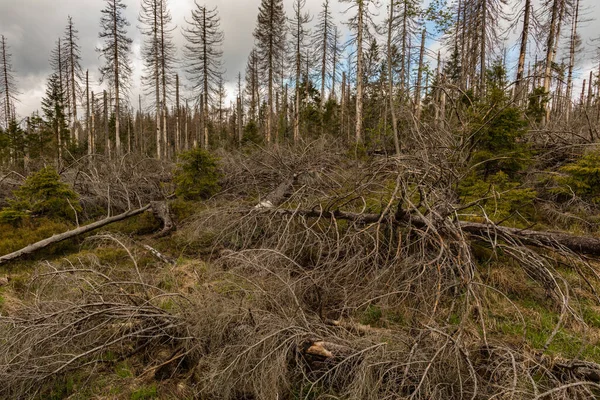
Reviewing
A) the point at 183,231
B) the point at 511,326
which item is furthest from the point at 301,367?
the point at 183,231

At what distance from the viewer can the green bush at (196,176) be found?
27.9ft

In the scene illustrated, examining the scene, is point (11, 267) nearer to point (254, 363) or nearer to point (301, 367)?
point (254, 363)

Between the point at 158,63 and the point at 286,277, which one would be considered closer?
the point at 286,277

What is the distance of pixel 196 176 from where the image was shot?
8.70m

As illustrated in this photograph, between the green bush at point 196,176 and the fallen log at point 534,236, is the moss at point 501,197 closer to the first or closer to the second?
the fallen log at point 534,236

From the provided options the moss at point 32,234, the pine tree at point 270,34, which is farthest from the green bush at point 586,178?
the pine tree at point 270,34

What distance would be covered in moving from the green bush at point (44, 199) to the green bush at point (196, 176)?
101 inches

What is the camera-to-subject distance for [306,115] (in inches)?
858

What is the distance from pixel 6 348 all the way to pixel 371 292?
3596 mm

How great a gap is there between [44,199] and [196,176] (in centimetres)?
362

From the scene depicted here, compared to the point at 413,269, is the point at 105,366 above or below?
below

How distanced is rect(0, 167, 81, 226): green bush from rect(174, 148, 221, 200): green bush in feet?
8.42

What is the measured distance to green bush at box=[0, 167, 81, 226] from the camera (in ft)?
23.8

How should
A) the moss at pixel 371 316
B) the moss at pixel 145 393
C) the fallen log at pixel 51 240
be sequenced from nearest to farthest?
the moss at pixel 145 393 → the moss at pixel 371 316 → the fallen log at pixel 51 240
